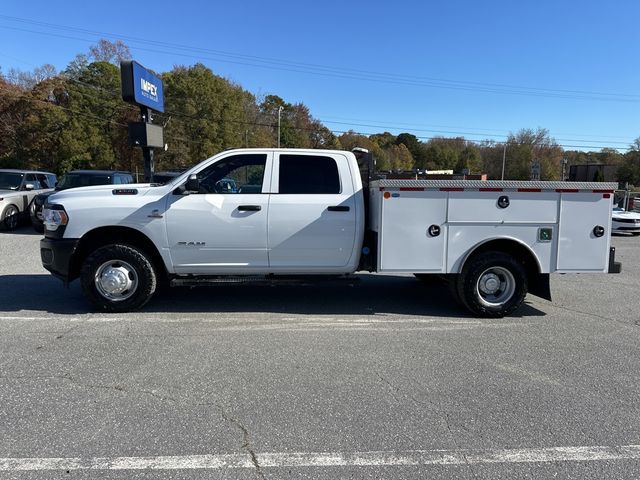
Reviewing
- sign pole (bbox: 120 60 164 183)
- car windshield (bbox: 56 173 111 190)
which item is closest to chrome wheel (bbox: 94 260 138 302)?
sign pole (bbox: 120 60 164 183)

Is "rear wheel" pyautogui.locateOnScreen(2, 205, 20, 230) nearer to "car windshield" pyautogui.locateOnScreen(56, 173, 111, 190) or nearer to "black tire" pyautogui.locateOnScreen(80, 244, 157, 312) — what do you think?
"car windshield" pyautogui.locateOnScreen(56, 173, 111, 190)

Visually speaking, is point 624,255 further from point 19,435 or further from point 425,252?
point 19,435

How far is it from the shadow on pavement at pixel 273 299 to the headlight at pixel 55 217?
1.15 metres

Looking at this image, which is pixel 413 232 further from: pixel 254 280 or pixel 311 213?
pixel 254 280

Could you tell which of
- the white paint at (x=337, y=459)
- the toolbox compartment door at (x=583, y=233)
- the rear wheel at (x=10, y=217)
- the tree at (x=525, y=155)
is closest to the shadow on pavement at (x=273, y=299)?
the toolbox compartment door at (x=583, y=233)

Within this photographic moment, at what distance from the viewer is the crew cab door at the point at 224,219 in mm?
5918

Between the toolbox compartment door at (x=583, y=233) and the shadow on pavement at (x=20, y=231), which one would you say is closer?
the toolbox compartment door at (x=583, y=233)

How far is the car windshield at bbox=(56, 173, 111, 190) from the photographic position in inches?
539

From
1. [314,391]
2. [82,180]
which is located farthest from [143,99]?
[314,391]

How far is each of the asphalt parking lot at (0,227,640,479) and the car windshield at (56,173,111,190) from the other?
7771mm

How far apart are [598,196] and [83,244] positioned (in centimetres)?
657

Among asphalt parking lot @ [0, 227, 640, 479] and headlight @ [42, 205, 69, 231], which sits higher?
headlight @ [42, 205, 69, 231]

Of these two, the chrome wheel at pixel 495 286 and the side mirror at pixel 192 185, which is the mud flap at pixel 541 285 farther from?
the side mirror at pixel 192 185

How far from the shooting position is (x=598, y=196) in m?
6.04
